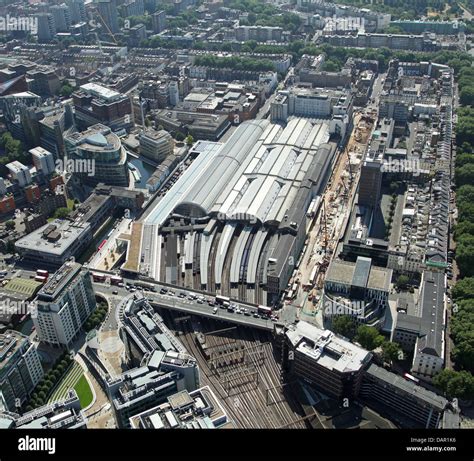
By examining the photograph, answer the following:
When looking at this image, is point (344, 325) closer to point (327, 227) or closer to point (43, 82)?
point (327, 227)

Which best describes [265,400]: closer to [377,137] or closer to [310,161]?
[310,161]

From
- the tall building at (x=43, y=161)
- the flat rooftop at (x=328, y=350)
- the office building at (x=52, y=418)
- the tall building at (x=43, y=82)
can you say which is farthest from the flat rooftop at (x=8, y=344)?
the tall building at (x=43, y=82)

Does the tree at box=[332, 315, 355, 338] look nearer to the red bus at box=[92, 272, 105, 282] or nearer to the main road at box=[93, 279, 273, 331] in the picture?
the main road at box=[93, 279, 273, 331]

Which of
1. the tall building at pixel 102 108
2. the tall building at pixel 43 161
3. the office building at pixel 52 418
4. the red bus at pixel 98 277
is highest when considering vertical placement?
the tall building at pixel 102 108

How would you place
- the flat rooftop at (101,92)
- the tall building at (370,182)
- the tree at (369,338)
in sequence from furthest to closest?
the flat rooftop at (101,92) < the tall building at (370,182) < the tree at (369,338)

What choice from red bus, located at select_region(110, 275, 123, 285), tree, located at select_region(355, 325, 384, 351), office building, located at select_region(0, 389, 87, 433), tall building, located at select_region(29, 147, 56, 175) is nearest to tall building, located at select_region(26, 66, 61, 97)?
tall building, located at select_region(29, 147, 56, 175)

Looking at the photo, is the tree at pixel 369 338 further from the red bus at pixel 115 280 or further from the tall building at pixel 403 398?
the red bus at pixel 115 280

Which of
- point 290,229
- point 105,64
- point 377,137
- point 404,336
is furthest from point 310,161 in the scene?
point 105,64
